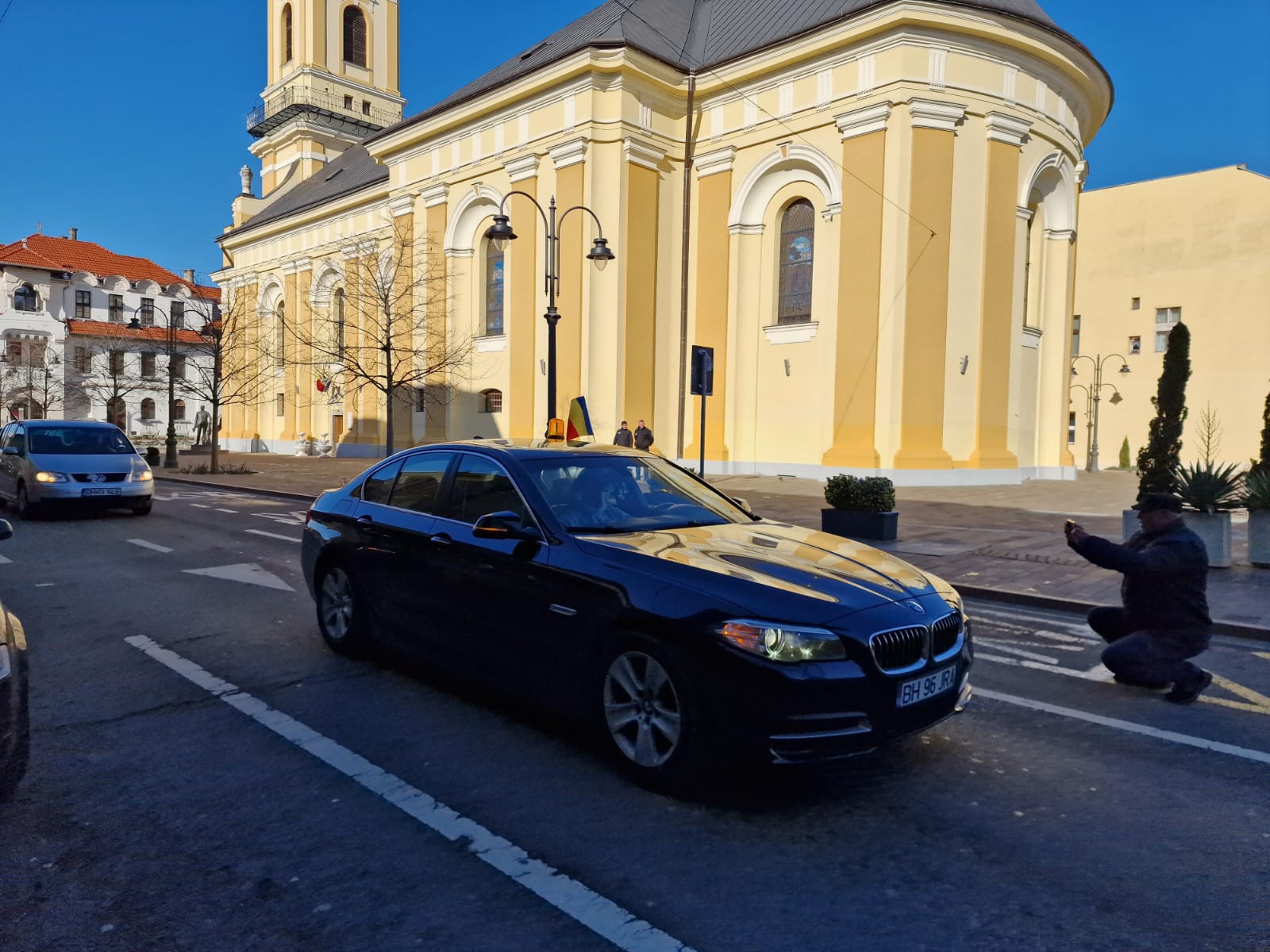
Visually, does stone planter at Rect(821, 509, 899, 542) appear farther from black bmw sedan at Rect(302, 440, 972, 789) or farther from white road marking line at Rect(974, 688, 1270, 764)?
black bmw sedan at Rect(302, 440, 972, 789)

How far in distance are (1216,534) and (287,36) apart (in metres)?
55.6

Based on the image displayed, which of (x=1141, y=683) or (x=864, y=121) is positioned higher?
(x=864, y=121)

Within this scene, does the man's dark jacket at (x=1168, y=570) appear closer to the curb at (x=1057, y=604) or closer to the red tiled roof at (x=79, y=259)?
the curb at (x=1057, y=604)

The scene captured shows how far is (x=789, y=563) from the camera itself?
13.2 ft

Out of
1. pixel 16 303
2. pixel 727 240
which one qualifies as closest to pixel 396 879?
pixel 727 240

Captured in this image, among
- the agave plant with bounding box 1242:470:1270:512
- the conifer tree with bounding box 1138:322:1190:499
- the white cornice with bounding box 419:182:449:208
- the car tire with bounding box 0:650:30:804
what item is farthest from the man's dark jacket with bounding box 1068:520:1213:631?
the white cornice with bounding box 419:182:449:208

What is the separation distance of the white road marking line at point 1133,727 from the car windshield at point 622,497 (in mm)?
1939

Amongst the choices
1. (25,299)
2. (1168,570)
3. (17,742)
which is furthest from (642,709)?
(25,299)

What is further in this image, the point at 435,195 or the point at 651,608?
the point at 435,195

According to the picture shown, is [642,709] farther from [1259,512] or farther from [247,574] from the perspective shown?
[1259,512]

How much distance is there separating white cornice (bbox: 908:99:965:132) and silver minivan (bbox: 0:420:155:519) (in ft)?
66.3

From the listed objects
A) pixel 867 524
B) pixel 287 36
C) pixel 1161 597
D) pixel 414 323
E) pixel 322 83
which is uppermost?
pixel 287 36

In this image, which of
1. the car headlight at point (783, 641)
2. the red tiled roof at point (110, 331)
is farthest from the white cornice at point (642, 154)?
the red tiled roof at point (110, 331)

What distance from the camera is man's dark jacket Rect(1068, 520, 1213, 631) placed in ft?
16.8
